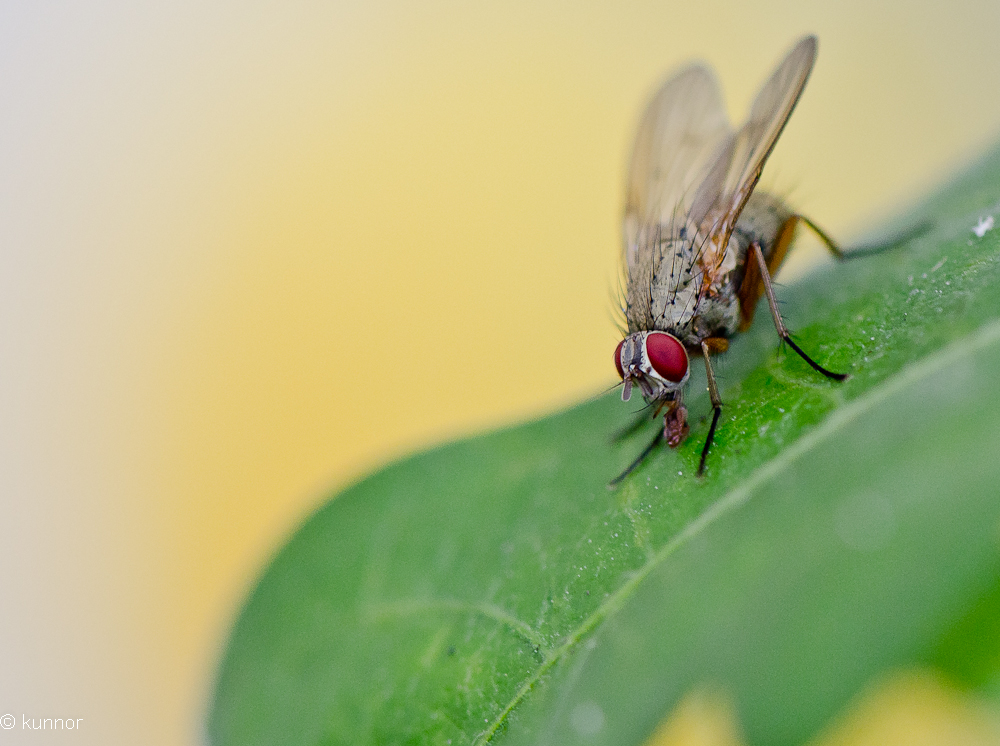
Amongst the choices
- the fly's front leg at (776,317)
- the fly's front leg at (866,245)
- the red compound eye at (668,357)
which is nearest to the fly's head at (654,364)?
the red compound eye at (668,357)

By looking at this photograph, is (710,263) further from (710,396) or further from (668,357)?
(710,396)

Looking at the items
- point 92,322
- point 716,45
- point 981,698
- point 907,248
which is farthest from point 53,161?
point 981,698

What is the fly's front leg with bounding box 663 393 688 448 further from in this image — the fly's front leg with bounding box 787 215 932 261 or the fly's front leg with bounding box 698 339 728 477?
the fly's front leg with bounding box 787 215 932 261

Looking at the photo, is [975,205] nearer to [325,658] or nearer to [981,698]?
[981,698]

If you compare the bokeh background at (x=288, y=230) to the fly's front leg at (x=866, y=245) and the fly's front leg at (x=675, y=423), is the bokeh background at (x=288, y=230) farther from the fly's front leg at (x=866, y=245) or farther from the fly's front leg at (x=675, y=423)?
the fly's front leg at (x=675, y=423)

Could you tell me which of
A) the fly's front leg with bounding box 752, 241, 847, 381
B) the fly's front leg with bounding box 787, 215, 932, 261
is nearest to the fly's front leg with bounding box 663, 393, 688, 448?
the fly's front leg with bounding box 752, 241, 847, 381
